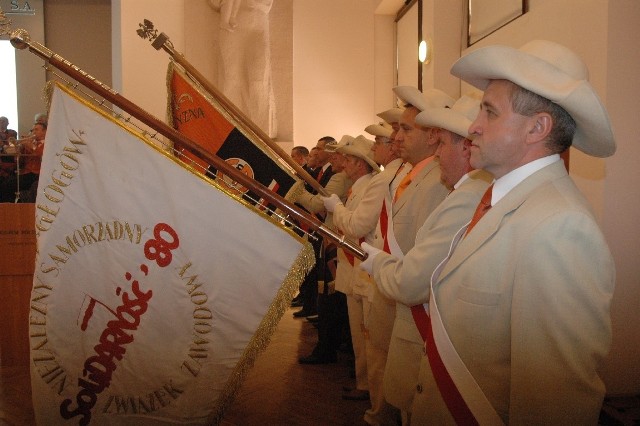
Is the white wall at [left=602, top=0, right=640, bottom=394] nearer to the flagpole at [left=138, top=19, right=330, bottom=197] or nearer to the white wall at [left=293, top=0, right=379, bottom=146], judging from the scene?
the flagpole at [left=138, top=19, right=330, bottom=197]

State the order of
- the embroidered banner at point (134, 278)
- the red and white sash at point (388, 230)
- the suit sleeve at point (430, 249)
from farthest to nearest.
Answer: the red and white sash at point (388, 230) → the embroidered banner at point (134, 278) → the suit sleeve at point (430, 249)

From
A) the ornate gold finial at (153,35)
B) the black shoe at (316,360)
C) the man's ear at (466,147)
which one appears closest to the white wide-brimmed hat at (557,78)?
the man's ear at (466,147)

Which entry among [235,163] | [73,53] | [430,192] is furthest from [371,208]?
[73,53]

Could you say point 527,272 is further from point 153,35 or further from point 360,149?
point 153,35

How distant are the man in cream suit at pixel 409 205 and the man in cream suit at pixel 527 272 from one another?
48 cm

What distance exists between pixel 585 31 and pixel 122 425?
269cm

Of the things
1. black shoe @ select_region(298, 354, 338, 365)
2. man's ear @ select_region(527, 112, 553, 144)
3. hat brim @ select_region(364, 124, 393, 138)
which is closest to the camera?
man's ear @ select_region(527, 112, 553, 144)

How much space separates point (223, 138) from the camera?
305 centimetres

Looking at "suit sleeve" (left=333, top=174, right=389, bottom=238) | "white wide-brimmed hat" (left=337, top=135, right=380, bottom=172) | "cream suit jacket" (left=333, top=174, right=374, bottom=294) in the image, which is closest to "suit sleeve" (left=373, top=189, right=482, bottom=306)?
"suit sleeve" (left=333, top=174, right=389, bottom=238)

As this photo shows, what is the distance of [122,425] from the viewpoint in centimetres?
189

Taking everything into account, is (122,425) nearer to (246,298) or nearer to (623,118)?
(246,298)

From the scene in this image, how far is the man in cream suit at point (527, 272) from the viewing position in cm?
99

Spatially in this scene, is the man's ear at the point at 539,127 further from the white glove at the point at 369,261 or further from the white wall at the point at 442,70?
the white wall at the point at 442,70

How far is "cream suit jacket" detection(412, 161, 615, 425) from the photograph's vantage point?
990 millimetres
